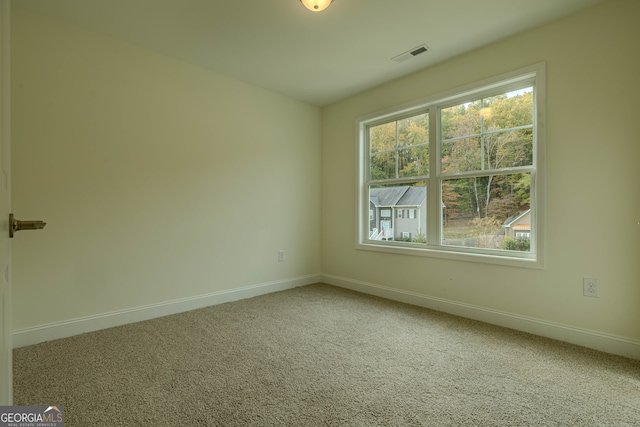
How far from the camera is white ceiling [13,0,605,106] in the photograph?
2.17 meters

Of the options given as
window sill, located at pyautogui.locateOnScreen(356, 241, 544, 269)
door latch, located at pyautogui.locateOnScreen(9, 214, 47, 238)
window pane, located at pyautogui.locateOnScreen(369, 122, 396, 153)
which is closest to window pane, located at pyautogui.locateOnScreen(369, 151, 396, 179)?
window pane, located at pyautogui.locateOnScreen(369, 122, 396, 153)

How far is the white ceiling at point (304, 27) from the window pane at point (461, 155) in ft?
2.67

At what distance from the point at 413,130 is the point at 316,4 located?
5.78ft

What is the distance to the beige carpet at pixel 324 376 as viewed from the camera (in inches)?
58.2

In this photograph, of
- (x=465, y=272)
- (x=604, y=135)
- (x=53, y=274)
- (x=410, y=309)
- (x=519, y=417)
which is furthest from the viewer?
(x=410, y=309)

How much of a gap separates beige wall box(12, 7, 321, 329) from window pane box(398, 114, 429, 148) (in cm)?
137

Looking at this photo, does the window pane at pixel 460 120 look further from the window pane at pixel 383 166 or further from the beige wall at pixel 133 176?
the beige wall at pixel 133 176

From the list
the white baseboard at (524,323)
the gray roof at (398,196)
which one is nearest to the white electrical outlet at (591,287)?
the white baseboard at (524,323)

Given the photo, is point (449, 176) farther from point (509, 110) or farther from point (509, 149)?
point (509, 110)

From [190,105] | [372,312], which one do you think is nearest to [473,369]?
[372,312]

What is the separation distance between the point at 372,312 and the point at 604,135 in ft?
7.43

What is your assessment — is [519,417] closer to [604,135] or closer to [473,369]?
[473,369]

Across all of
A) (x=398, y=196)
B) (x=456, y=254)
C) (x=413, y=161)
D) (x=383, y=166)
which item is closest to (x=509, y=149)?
(x=413, y=161)

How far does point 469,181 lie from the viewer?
2.93 metres
